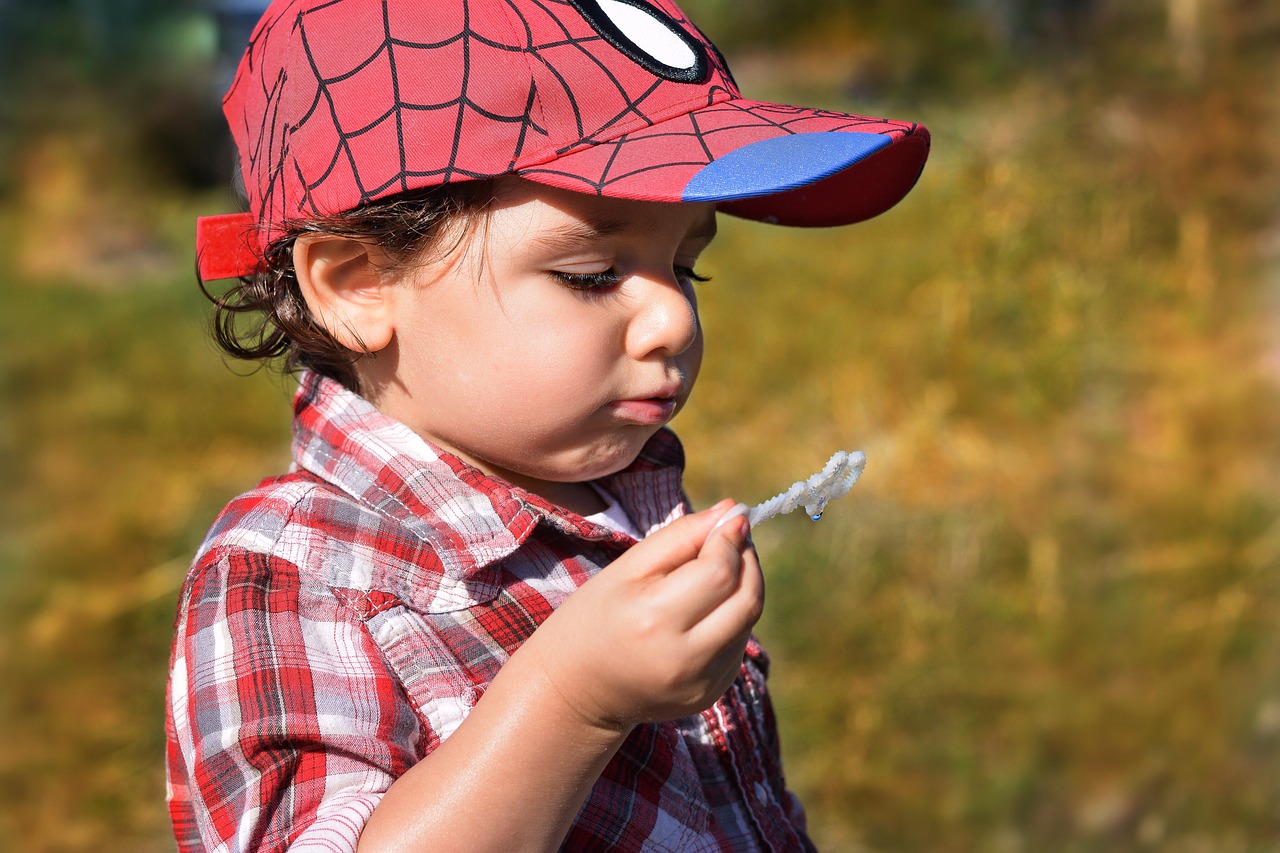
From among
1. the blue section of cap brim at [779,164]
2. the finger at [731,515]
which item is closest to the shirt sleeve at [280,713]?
the finger at [731,515]

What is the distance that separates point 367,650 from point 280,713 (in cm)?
7

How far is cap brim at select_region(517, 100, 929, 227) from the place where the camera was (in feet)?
2.86

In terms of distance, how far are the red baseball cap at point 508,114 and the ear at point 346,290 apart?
3 cm

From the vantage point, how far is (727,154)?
910 mm

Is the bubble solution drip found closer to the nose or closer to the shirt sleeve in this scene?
the nose

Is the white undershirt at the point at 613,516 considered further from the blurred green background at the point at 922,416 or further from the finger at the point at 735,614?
the blurred green background at the point at 922,416

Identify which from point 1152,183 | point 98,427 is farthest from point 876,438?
point 98,427

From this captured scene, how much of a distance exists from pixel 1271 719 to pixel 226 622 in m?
1.89

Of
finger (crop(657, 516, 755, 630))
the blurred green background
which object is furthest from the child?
the blurred green background

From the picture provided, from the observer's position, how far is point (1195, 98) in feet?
9.29

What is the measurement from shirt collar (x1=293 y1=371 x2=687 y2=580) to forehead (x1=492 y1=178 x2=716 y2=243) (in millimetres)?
187

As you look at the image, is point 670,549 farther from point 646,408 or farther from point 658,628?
point 646,408

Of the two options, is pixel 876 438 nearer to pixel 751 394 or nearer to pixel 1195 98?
pixel 751 394

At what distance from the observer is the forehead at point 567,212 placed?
0.90 m
